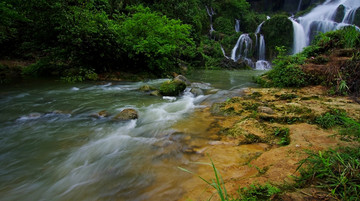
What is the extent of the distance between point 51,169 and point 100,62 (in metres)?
8.16

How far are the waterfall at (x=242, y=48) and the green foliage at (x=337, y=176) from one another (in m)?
23.4

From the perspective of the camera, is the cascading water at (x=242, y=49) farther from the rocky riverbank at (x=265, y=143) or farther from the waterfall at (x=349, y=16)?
the rocky riverbank at (x=265, y=143)

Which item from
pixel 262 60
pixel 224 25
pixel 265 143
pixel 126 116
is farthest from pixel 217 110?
pixel 224 25

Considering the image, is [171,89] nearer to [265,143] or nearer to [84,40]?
[265,143]

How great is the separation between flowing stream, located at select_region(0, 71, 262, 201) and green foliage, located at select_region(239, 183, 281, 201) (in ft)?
2.24

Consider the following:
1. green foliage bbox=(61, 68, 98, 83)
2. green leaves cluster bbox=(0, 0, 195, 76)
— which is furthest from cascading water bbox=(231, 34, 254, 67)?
green foliage bbox=(61, 68, 98, 83)

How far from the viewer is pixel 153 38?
9688 millimetres

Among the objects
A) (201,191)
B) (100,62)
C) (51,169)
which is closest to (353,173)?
(201,191)

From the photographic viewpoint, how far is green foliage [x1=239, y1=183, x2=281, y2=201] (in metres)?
1.31

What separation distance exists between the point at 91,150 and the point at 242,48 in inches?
955

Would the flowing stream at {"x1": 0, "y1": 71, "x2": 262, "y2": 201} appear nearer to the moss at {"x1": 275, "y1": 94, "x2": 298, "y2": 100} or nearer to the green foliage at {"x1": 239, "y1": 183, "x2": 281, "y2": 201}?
the green foliage at {"x1": 239, "y1": 183, "x2": 281, "y2": 201}

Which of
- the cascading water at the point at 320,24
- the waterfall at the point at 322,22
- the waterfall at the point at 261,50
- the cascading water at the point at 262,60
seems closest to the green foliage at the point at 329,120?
the cascading water at the point at 262,60

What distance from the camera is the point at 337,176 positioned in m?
1.25

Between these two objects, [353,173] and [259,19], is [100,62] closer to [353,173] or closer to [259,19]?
[353,173]
